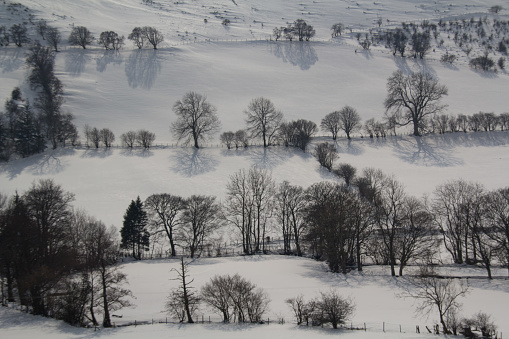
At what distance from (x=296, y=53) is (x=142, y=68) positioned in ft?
172

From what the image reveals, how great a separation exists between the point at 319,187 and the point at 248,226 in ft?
33.6

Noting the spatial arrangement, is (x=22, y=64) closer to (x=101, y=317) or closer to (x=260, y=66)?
(x=260, y=66)

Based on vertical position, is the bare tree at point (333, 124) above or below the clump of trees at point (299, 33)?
below

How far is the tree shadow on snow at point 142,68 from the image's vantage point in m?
104

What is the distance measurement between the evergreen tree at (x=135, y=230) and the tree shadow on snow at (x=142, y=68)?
216ft

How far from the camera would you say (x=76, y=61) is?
108375 millimetres

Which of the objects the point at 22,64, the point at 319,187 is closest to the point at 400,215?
the point at 319,187

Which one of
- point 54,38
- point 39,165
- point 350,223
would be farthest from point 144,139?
point 54,38

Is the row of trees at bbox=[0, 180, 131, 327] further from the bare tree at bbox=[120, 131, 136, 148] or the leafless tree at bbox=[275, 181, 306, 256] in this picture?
the bare tree at bbox=[120, 131, 136, 148]

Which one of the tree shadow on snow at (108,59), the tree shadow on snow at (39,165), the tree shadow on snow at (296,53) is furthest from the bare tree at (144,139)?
the tree shadow on snow at (296,53)

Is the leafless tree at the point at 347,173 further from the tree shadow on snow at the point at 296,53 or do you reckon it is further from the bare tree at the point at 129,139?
the tree shadow on snow at the point at 296,53

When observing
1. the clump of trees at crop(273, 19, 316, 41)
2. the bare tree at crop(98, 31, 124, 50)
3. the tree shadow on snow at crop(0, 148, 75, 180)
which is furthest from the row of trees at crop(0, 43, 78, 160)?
the clump of trees at crop(273, 19, 316, 41)

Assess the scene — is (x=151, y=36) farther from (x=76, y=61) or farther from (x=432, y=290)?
(x=432, y=290)

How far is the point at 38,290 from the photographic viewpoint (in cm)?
3045
